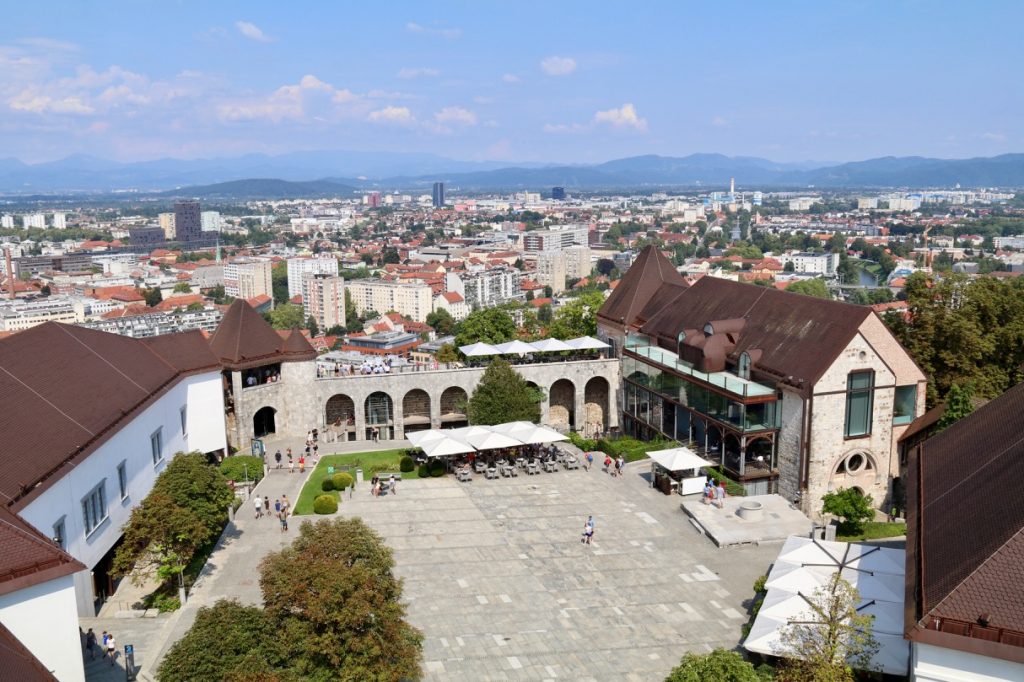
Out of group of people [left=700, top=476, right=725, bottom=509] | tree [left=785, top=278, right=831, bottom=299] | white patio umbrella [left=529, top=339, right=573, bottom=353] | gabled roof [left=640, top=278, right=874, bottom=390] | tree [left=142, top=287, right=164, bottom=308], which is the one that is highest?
gabled roof [left=640, top=278, right=874, bottom=390]

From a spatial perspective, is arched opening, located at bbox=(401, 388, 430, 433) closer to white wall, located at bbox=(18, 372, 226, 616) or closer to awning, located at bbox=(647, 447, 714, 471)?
white wall, located at bbox=(18, 372, 226, 616)

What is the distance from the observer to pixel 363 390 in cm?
5322

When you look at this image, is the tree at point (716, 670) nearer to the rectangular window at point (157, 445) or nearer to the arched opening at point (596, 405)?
the rectangular window at point (157, 445)

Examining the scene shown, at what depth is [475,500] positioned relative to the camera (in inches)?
1624

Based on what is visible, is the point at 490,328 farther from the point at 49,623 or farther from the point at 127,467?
the point at 49,623

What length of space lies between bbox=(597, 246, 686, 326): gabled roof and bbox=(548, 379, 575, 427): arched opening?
565cm

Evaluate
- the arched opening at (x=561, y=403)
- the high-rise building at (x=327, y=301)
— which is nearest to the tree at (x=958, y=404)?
the arched opening at (x=561, y=403)

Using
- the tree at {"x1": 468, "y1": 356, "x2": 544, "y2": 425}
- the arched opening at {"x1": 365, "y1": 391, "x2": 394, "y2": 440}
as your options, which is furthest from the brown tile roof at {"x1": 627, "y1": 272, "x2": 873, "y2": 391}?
the arched opening at {"x1": 365, "y1": 391, "x2": 394, "y2": 440}

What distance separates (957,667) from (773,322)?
27364mm

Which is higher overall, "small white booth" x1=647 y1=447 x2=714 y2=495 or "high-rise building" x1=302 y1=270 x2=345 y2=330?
"small white booth" x1=647 y1=447 x2=714 y2=495

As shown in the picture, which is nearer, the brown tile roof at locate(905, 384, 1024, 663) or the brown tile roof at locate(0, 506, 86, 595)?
the brown tile roof at locate(905, 384, 1024, 663)

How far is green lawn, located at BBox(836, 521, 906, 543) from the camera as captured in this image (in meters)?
36.4

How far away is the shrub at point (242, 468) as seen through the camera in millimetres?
43625

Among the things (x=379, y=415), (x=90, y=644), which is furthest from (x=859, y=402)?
(x=90, y=644)
